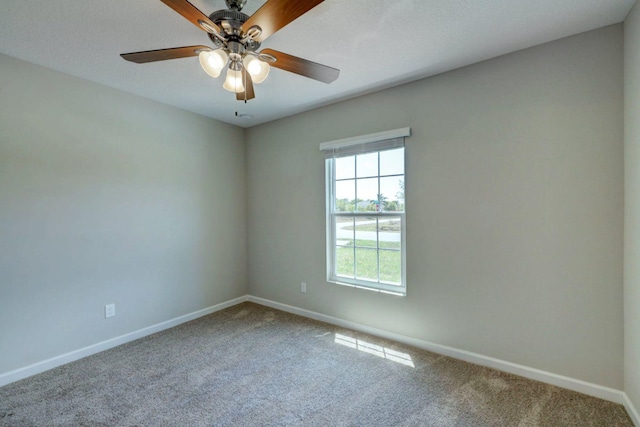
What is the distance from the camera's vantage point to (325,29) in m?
1.93

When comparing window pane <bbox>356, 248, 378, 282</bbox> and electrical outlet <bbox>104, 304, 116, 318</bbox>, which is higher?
window pane <bbox>356, 248, 378, 282</bbox>

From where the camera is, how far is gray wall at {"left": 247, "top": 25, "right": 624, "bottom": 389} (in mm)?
1971

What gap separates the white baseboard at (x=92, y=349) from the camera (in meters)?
2.28

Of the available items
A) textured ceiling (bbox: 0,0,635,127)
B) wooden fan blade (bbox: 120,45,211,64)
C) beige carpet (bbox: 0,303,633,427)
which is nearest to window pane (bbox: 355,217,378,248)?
beige carpet (bbox: 0,303,633,427)

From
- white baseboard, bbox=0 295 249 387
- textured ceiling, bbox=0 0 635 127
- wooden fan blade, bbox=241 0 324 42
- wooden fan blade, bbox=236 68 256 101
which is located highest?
textured ceiling, bbox=0 0 635 127

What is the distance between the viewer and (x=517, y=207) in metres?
2.25

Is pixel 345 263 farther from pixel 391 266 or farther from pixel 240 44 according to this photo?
pixel 240 44

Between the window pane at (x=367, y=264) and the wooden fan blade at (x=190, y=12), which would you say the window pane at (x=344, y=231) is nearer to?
the window pane at (x=367, y=264)

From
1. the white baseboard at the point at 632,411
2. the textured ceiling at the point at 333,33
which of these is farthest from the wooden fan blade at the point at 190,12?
the white baseboard at the point at 632,411

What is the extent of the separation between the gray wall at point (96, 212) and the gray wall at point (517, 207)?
1846 millimetres

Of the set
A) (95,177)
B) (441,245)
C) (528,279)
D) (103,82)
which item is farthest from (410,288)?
(103,82)

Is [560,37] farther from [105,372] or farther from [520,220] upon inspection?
[105,372]

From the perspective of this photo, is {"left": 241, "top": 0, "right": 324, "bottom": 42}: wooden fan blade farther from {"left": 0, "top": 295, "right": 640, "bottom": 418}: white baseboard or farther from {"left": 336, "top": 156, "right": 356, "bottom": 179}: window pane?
{"left": 0, "top": 295, "right": 640, "bottom": 418}: white baseboard

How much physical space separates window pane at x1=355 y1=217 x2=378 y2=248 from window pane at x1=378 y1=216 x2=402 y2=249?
0.20ft
